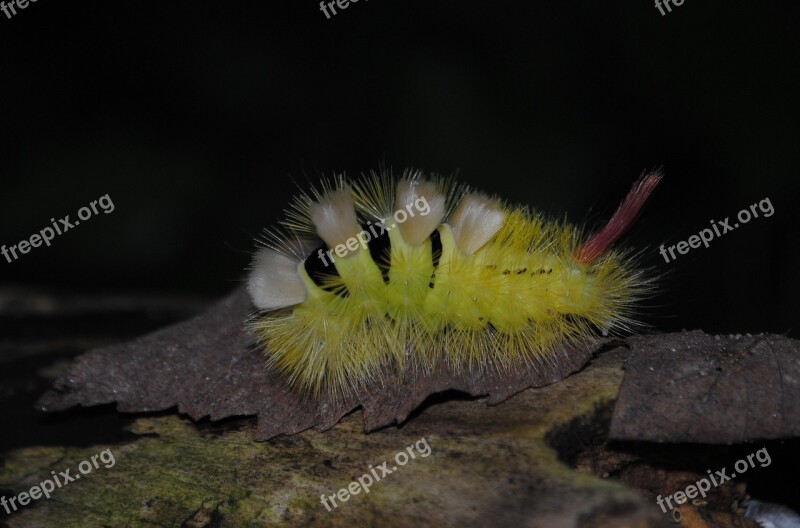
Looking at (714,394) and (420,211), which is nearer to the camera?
(714,394)

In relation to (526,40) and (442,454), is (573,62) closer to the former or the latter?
(526,40)

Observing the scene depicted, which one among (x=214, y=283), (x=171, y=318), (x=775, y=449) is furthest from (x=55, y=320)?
(x=775, y=449)

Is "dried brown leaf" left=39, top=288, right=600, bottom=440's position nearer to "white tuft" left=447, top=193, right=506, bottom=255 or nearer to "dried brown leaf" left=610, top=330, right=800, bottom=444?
"dried brown leaf" left=610, top=330, right=800, bottom=444

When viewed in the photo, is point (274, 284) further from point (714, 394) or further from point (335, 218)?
point (714, 394)

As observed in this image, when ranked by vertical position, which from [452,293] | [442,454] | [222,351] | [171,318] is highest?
[171,318]

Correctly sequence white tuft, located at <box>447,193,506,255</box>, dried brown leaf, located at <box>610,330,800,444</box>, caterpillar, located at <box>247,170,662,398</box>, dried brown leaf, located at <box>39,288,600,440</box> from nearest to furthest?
1. dried brown leaf, located at <box>610,330,800,444</box>
2. dried brown leaf, located at <box>39,288,600,440</box>
3. caterpillar, located at <box>247,170,662,398</box>
4. white tuft, located at <box>447,193,506,255</box>

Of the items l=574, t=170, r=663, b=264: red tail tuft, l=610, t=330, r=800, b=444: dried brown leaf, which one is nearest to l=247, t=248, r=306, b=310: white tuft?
l=574, t=170, r=663, b=264: red tail tuft

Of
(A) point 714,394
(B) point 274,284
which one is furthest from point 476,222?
(A) point 714,394

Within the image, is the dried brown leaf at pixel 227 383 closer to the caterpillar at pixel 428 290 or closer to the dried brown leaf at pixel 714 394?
the caterpillar at pixel 428 290
